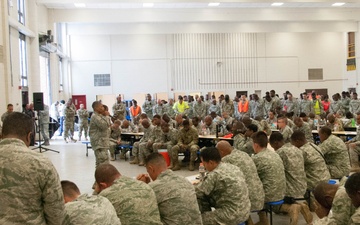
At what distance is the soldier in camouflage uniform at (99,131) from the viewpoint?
7773mm

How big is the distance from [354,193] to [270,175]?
2211 mm

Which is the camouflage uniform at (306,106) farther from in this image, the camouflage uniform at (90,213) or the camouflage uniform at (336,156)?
the camouflage uniform at (90,213)

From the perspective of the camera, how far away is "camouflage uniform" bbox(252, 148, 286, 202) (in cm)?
516

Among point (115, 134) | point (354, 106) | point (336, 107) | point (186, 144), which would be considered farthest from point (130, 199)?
point (336, 107)

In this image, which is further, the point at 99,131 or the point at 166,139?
the point at 166,139

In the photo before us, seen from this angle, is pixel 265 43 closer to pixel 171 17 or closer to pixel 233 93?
pixel 233 93

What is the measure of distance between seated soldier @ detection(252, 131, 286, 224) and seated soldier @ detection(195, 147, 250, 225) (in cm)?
91

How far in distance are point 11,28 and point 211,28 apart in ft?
33.8

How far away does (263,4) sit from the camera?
61.3 ft

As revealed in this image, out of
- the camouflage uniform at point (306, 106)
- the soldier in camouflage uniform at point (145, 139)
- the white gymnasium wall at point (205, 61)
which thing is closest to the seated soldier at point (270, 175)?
the soldier in camouflage uniform at point (145, 139)

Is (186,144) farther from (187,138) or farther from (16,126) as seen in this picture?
(16,126)

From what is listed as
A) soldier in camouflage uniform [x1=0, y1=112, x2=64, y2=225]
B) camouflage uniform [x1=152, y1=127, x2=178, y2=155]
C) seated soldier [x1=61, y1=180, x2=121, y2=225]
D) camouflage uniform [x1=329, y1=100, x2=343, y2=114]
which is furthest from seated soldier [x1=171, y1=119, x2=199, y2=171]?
camouflage uniform [x1=329, y1=100, x2=343, y2=114]

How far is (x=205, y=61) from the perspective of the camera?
24641 mm

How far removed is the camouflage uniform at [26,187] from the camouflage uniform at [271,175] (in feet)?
10.5
